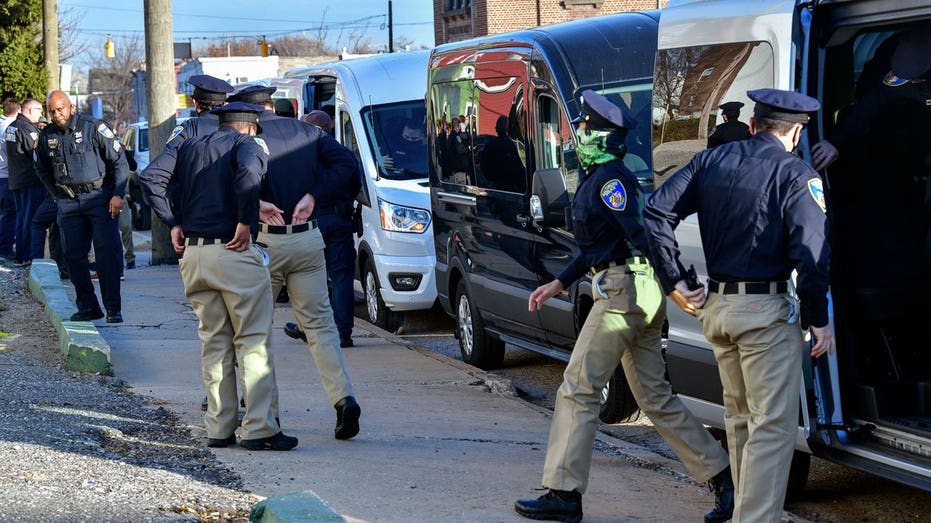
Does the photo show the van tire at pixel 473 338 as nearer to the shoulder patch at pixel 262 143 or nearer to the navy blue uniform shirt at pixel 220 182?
the shoulder patch at pixel 262 143

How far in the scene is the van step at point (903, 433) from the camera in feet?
16.6

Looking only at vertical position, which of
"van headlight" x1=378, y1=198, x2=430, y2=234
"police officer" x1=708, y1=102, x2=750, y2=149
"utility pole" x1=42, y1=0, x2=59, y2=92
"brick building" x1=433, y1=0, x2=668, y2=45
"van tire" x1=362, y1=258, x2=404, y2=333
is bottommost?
"van tire" x1=362, y1=258, x2=404, y2=333

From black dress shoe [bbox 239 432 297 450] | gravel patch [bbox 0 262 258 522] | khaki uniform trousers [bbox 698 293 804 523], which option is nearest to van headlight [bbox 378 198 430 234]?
gravel patch [bbox 0 262 258 522]

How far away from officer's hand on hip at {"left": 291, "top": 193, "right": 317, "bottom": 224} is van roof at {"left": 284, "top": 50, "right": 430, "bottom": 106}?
563cm

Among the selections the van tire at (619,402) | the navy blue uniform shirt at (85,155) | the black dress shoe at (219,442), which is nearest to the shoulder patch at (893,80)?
the van tire at (619,402)

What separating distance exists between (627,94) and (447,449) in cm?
259

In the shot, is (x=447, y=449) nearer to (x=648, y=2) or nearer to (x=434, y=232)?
(x=434, y=232)

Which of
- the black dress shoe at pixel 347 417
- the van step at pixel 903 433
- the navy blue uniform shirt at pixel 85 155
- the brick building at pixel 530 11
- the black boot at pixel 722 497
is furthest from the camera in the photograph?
the brick building at pixel 530 11

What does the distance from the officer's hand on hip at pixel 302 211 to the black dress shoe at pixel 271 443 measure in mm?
1136

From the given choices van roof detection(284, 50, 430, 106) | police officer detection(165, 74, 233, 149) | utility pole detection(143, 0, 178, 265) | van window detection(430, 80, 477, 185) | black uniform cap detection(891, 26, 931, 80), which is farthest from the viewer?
utility pole detection(143, 0, 178, 265)

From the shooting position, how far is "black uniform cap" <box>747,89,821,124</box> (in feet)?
15.3

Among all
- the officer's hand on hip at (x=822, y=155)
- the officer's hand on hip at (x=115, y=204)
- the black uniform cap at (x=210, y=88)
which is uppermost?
the black uniform cap at (x=210, y=88)

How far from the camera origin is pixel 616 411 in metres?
7.65

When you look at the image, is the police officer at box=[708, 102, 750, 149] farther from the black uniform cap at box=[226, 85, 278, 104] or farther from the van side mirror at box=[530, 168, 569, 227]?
the black uniform cap at box=[226, 85, 278, 104]
